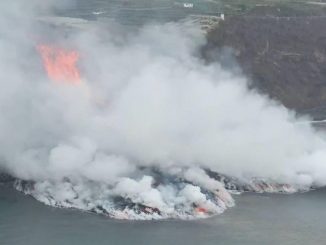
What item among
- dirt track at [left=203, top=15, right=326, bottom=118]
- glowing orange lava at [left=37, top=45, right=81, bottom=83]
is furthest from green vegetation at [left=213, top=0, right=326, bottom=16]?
glowing orange lava at [left=37, top=45, right=81, bottom=83]

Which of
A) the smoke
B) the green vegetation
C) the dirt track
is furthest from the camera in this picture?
the green vegetation

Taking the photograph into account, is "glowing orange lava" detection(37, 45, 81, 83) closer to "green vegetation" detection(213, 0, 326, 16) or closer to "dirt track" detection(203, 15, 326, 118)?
"dirt track" detection(203, 15, 326, 118)

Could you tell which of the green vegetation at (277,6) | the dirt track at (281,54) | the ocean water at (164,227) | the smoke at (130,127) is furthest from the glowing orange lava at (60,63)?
the green vegetation at (277,6)

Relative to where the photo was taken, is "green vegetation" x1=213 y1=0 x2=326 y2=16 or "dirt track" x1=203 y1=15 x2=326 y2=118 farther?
"green vegetation" x1=213 y1=0 x2=326 y2=16

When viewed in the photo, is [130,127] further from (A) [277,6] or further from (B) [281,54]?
(A) [277,6]

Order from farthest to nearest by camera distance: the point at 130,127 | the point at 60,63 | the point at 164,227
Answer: the point at 60,63, the point at 130,127, the point at 164,227

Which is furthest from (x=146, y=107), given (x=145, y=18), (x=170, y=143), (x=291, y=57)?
(x=291, y=57)

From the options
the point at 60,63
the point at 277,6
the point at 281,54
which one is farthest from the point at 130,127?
the point at 277,6
